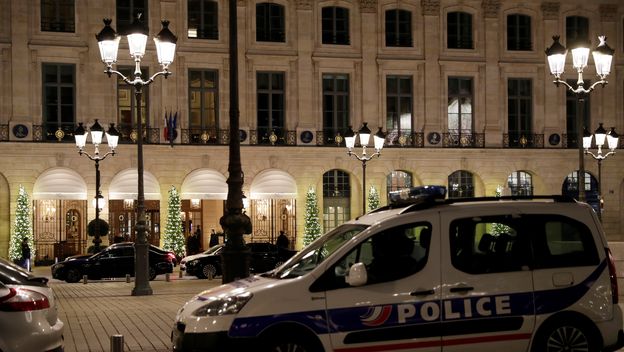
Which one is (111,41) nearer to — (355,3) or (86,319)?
(86,319)

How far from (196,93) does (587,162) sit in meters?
18.8

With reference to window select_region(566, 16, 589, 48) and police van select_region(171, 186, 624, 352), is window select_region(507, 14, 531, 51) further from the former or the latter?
police van select_region(171, 186, 624, 352)

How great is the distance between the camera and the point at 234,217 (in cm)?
1242

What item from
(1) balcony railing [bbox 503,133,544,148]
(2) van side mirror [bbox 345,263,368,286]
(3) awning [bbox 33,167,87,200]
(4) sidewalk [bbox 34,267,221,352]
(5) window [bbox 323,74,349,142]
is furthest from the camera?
(1) balcony railing [bbox 503,133,544,148]

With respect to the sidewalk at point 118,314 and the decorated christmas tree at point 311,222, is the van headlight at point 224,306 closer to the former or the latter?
the sidewalk at point 118,314

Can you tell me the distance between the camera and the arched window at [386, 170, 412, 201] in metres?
43.7

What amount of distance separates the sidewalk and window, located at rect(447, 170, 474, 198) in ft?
61.7

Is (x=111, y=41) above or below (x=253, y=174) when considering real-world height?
above

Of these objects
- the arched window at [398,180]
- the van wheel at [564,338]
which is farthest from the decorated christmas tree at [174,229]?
the van wheel at [564,338]

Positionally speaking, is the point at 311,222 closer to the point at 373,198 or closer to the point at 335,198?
the point at 335,198

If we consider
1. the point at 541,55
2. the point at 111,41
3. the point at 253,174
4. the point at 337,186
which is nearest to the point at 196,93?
the point at 253,174

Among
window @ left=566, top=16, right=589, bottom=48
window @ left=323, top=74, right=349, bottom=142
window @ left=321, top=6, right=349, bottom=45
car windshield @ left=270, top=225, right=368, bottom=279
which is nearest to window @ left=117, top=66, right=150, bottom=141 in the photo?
window @ left=323, top=74, right=349, bottom=142

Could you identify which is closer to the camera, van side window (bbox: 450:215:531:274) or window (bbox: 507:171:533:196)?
van side window (bbox: 450:215:531:274)

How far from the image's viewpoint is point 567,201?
Answer: 10.2 m
